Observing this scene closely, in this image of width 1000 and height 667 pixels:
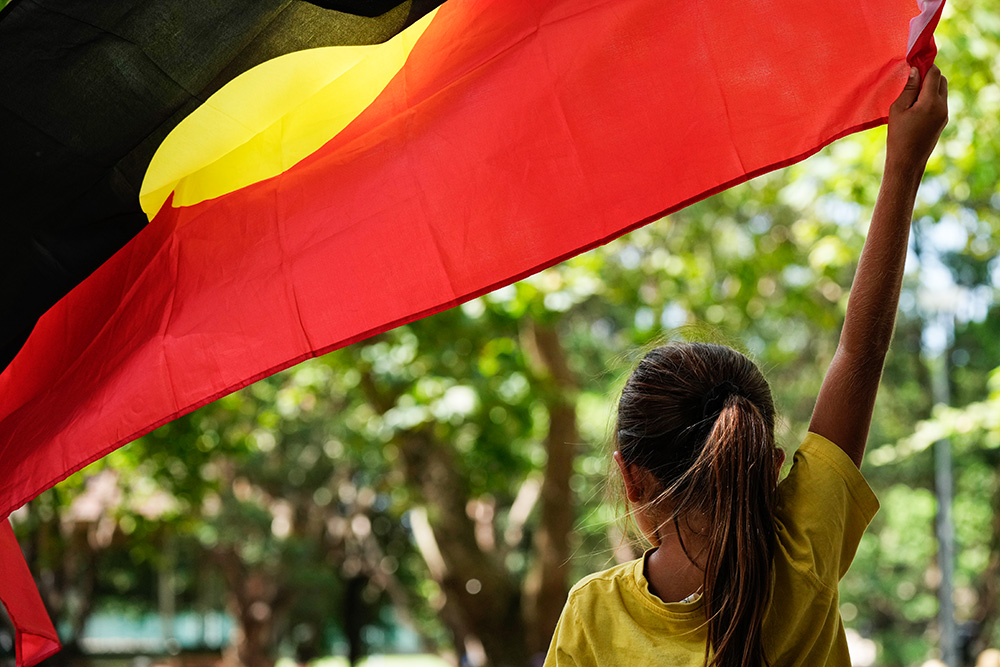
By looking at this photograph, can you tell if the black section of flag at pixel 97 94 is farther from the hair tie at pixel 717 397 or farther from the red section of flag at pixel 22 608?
the hair tie at pixel 717 397

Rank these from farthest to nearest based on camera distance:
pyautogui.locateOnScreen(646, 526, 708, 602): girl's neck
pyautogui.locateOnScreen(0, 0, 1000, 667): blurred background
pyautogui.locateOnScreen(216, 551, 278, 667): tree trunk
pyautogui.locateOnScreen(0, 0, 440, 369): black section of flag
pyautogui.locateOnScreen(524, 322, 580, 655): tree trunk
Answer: pyautogui.locateOnScreen(216, 551, 278, 667): tree trunk, pyautogui.locateOnScreen(524, 322, 580, 655): tree trunk, pyautogui.locateOnScreen(0, 0, 1000, 667): blurred background, pyautogui.locateOnScreen(0, 0, 440, 369): black section of flag, pyautogui.locateOnScreen(646, 526, 708, 602): girl's neck

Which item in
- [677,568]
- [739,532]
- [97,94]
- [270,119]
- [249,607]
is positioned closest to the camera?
[739,532]

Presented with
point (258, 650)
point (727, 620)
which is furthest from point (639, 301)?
point (258, 650)

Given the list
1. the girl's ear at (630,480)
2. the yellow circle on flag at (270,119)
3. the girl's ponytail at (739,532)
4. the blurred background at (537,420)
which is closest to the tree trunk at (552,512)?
the blurred background at (537,420)

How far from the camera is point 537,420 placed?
40.0 feet

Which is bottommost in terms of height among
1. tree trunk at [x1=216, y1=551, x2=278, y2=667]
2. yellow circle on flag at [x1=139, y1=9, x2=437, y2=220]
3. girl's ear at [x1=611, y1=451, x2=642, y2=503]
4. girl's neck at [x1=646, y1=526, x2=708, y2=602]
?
tree trunk at [x1=216, y1=551, x2=278, y2=667]

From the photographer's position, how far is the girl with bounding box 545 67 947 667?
1539mm

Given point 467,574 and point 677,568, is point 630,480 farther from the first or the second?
point 467,574

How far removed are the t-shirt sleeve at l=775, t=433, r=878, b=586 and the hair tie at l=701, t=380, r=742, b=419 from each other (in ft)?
0.44

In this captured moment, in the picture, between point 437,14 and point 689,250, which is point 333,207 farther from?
point 689,250

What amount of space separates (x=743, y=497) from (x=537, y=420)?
1066cm

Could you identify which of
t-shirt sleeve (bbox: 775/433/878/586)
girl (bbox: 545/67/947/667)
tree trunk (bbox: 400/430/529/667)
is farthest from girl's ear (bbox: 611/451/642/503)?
tree trunk (bbox: 400/430/529/667)

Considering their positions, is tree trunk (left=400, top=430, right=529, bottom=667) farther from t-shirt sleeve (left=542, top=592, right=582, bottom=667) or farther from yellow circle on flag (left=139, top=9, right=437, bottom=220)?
t-shirt sleeve (left=542, top=592, right=582, bottom=667)

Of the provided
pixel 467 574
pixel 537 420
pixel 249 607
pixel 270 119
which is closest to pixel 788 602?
pixel 270 119
